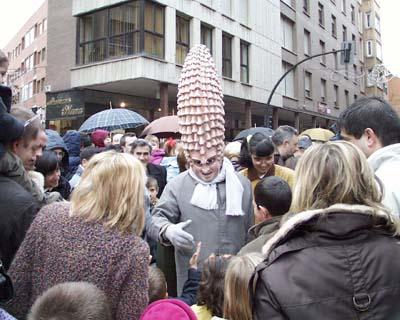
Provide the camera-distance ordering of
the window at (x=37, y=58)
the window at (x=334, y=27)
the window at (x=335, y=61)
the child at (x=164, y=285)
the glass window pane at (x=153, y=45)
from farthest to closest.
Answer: the window at (x=334, y=27) → the window at (x=37, y=58) → the window at (x=335, y=61) → the glass window pane at (x=153, y=45) → the child at (x=164, y=285)

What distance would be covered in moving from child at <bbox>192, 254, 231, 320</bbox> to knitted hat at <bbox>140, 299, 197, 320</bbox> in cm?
30

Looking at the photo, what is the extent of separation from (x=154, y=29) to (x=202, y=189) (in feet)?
42.9

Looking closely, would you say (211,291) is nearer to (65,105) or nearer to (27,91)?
(65,105)

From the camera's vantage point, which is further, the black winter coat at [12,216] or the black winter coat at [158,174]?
the black winter coat at [158,174]

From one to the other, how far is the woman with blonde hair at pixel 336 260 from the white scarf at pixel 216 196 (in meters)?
1.15

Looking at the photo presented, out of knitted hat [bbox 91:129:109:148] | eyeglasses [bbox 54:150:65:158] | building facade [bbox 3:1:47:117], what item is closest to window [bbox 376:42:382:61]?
building facade [bbox 3:1:47:117]

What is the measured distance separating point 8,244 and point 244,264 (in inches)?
44.7

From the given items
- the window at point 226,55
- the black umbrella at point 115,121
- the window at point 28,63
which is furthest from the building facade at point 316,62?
the window at point 28,63

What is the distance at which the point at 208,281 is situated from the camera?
2.00 meters

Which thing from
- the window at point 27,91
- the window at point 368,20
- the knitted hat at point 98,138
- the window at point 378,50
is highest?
the window at point 368,20

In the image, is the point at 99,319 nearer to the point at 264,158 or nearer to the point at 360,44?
the point at 264,158

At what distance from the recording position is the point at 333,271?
144 centimetres

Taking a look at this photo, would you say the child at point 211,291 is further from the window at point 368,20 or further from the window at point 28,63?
the window at point 368,20

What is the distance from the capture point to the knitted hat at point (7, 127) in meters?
1.95
